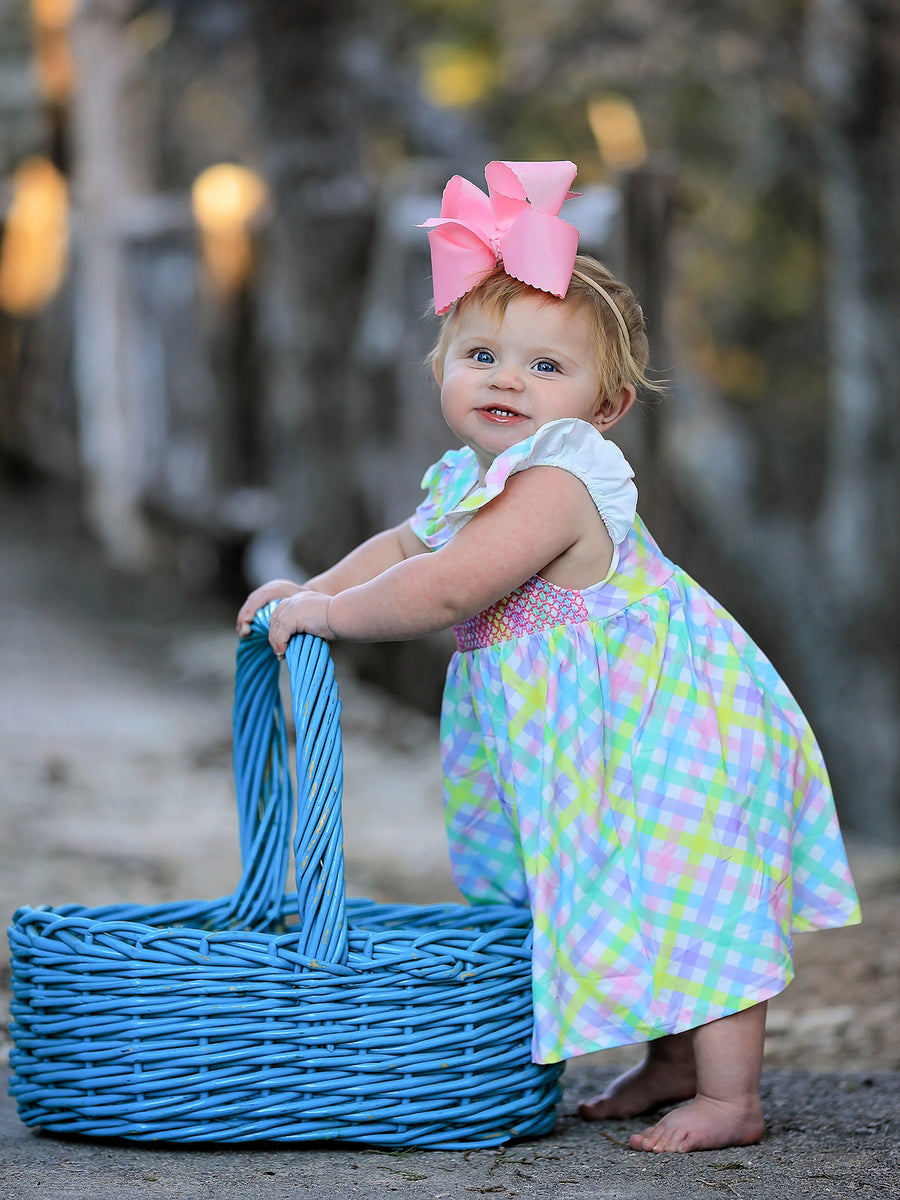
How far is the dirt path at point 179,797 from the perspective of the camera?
299cm

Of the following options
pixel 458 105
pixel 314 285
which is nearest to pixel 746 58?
pixel 458 105

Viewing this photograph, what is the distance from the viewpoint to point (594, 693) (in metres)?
1.90

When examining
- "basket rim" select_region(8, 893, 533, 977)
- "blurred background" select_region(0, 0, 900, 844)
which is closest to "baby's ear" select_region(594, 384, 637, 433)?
"basket rim" select_region(8, 893, 533, 977)

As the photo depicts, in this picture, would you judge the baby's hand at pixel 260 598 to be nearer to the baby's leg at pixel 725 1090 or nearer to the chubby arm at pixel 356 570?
the chubby arm at pixel 356 570

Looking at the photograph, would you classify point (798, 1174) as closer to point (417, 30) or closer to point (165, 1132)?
point (165, 1132)

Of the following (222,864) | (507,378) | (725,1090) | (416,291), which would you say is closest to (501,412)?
(507,378)

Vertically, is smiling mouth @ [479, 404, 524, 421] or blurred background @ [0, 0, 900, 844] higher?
blurred background @ [0, 0, 900, 844]

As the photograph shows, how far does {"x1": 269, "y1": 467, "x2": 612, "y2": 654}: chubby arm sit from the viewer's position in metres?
1.85

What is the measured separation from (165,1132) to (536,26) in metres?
10.1

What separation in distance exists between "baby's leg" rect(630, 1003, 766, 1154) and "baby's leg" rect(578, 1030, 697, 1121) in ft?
0.54

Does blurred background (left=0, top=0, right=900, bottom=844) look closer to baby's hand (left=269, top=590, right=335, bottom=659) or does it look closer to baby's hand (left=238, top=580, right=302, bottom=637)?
baby's hand (left=238, top=580, right=302, bottom=637)

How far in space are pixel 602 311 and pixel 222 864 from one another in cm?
209

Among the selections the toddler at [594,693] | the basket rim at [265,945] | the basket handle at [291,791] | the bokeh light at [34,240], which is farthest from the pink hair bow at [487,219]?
the bokeh light at [34,240]

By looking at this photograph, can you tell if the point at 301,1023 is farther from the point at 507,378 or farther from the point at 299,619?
the point at 507,378
